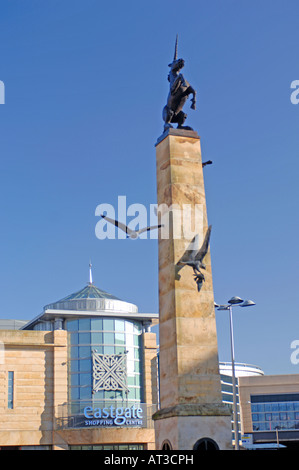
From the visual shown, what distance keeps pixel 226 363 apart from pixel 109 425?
4337 cm

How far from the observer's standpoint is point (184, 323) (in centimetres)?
2061

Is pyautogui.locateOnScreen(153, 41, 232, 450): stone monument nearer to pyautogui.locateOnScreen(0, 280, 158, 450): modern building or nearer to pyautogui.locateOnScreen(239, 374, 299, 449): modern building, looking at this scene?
pyautogui.locateOnScreen(0, 280, 158, 450): modern building

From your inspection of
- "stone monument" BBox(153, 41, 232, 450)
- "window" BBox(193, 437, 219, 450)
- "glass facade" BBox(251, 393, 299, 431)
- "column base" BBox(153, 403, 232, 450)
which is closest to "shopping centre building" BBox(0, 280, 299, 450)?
"glass facade" BBox(251, 393, 299, 431)

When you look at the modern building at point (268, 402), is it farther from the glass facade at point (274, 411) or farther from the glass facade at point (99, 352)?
the glass facade at point (99, 352)

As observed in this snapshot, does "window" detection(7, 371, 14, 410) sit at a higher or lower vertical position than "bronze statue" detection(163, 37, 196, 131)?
lower

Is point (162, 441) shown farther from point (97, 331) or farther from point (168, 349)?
point (97, 331)

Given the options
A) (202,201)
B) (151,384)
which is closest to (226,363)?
(151,384)

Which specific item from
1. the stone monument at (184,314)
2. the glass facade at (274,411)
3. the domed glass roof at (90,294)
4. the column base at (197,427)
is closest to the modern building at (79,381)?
the domed glass roof at (90,294)

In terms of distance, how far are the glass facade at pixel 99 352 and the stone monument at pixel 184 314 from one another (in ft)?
124

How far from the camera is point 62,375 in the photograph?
2271 inches

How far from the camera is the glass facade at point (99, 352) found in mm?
57781

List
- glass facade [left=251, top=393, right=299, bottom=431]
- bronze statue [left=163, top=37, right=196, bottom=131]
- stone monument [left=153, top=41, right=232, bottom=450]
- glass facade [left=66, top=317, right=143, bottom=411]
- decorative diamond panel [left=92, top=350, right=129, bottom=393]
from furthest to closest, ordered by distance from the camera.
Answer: glass facade [left=251, top=393, right=299, bottom=431] → decorative diamond panel [left=92, top=350, right=129, bottom=393] → glass facade [left=66, top=317, right=143, bottom=411] → bronze statue [left=163, top=37, right=196, bottom=131] → stone monument [left=153, top=41, right=232, bottom=450]

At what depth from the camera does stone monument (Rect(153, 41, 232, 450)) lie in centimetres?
1978
